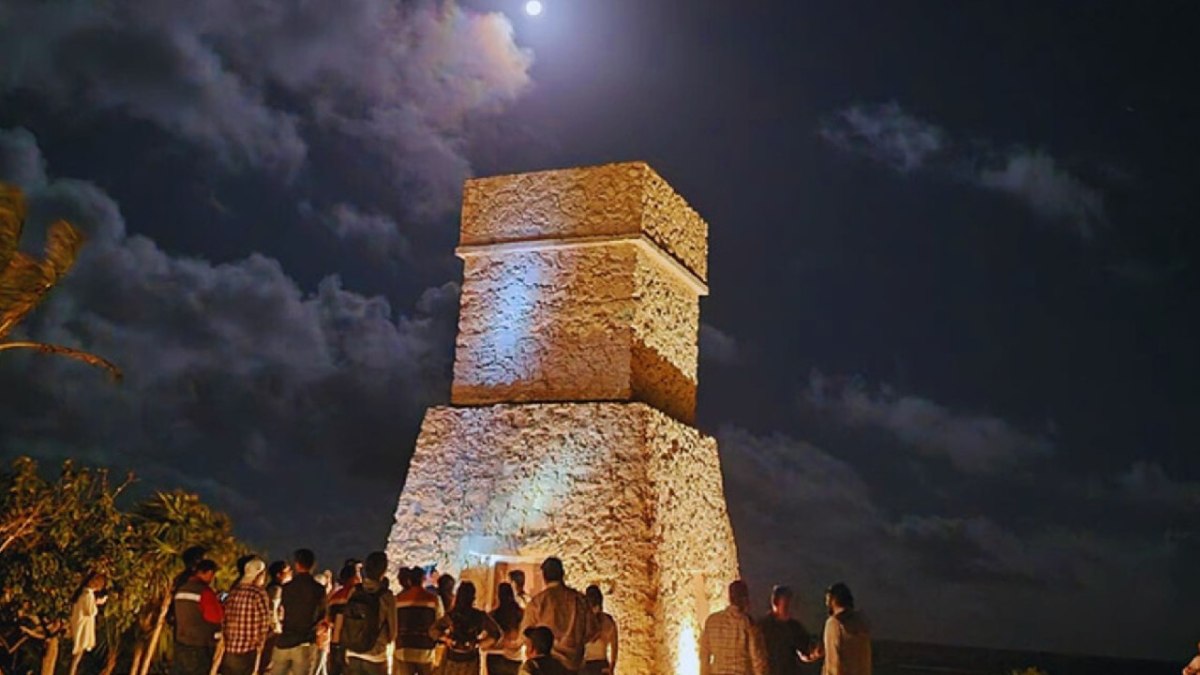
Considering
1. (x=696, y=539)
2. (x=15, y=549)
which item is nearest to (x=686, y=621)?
(x=696, y=539)

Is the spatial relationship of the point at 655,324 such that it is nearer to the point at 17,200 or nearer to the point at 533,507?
the point at 533,507

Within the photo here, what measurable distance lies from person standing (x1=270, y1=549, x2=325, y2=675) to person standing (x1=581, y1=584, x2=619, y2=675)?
2119 millimetres

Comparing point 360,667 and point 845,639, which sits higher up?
point 845,639

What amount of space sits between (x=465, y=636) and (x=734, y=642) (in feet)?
6.64

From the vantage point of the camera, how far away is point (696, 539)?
501 inches

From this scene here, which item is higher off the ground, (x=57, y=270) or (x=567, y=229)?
(x=567, y=229)

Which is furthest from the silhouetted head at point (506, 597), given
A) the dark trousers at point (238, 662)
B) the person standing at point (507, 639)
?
the dark trousers at point (238, 662)

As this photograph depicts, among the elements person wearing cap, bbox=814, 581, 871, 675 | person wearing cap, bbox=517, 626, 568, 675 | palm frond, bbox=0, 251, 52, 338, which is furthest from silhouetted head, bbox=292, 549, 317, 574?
palm frond, bbox=0, 251, 52, 338

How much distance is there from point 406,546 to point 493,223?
4.02 metres

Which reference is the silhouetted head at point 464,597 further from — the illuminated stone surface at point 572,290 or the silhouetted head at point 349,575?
the illuminated stone surface at point 572,290

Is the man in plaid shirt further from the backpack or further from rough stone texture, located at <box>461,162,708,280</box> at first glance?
rough stone texture, located at <box>461,162,708,280</box>

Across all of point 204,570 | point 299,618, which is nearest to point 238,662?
point 299,618

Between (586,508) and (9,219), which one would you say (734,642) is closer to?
(586,508)

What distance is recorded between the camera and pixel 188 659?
7.83m
